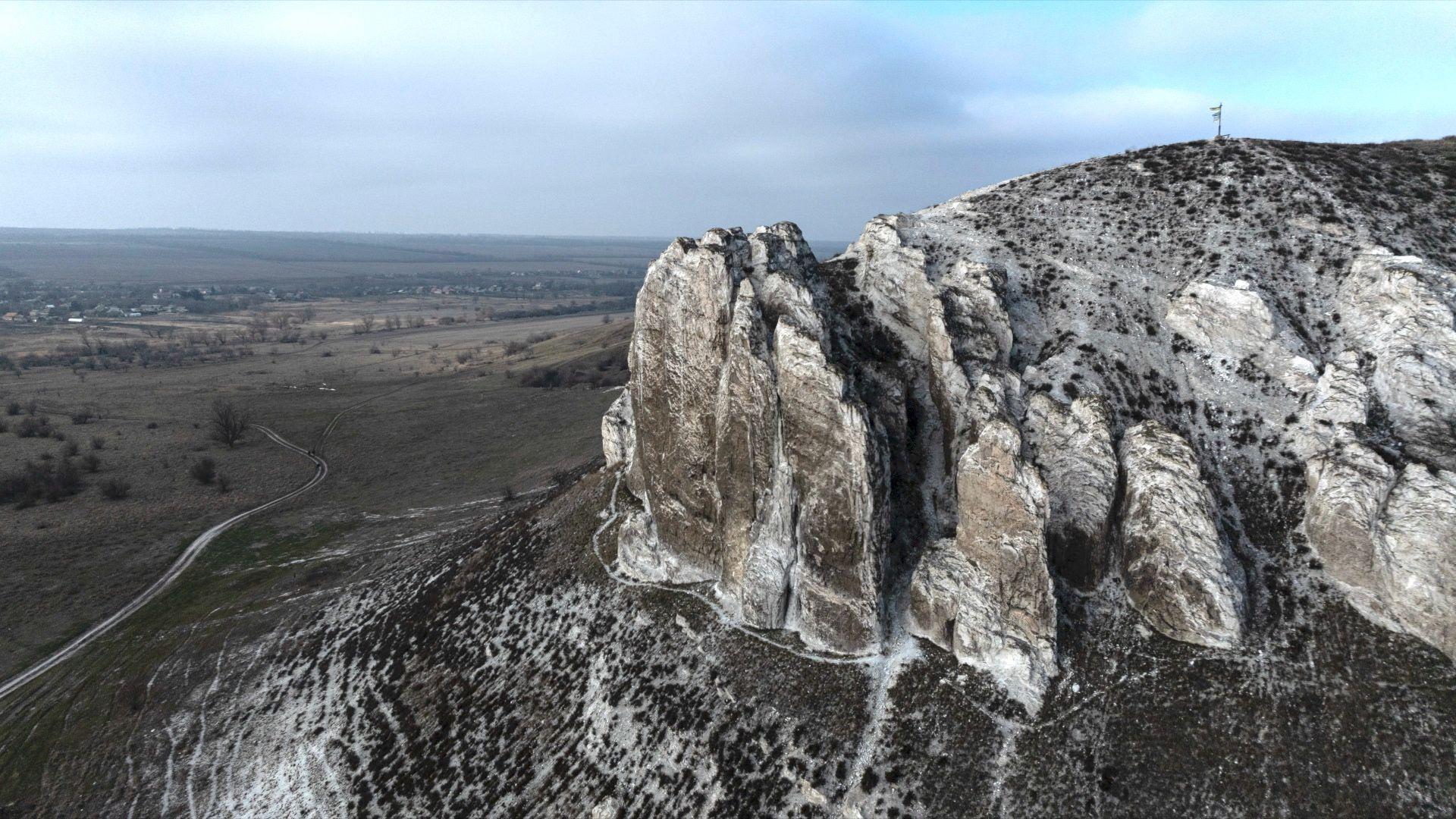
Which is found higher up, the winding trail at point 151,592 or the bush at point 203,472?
the bush at point 203,472

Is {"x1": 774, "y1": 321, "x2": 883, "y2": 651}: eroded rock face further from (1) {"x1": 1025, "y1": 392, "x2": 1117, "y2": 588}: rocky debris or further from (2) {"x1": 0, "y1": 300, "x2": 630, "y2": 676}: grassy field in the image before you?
(2) {"x1": 0, "y1": 300, "x2": 630, "y2": 676}: grassy field

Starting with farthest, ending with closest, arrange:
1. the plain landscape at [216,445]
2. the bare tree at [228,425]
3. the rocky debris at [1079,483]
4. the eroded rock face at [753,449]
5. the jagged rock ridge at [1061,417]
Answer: the bare tree at [228,425] → the plain landscape at [216,445] → the eroded rock face at [753,449] → the rocky debris at [1079,483] → the jagged rock ridge at [1061,417]

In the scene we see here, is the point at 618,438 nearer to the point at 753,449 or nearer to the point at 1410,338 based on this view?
the point at 753,449

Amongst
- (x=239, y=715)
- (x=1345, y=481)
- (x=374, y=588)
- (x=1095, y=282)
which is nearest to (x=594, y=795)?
(x=239, y=715)

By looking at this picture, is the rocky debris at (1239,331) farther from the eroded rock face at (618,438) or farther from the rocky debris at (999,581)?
the eroded rock face at (618,438)

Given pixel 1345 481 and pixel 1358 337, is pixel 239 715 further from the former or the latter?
pixel 1358 337

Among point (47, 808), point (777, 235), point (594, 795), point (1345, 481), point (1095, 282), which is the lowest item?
point (47, 808)

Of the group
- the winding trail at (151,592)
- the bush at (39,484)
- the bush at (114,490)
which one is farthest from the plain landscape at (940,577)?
the bush at (39,484)
